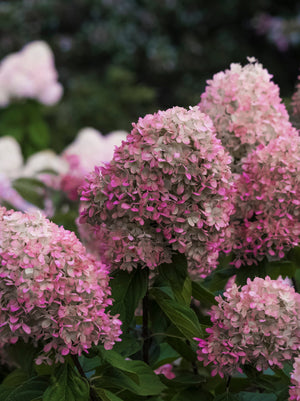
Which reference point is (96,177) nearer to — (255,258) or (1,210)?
(1,210)

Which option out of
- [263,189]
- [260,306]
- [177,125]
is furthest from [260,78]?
[260,306]

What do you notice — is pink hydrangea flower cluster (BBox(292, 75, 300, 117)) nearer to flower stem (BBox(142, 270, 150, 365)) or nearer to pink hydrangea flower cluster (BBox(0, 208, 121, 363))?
flower stem (BBox(142, 270, 150, 365))

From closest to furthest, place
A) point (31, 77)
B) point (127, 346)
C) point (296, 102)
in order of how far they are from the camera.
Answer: point (127, 346), point (296, 102), point (31, 77)

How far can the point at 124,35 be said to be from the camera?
360 inches

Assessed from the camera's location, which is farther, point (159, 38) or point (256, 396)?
point (159, 38)

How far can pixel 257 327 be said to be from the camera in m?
1.43

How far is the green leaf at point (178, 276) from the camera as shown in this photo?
1.53 m

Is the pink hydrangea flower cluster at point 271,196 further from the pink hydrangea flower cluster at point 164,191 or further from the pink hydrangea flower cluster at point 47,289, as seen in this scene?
the pink hydrangea flower cluster at point 47,289

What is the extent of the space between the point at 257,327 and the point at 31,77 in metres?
3.57

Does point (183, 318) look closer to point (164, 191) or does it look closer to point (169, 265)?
point (169, 265)

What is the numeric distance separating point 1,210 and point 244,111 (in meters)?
0.60

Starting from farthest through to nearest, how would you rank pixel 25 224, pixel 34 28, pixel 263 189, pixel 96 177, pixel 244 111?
pixel 34 28 → pixel 244 111 → pixel 263 189 → pixel 96 177 → pixel 25 224

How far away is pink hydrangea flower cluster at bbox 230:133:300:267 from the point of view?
163 centimetres

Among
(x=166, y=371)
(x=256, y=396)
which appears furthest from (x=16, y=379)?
(x=256, y=396)
